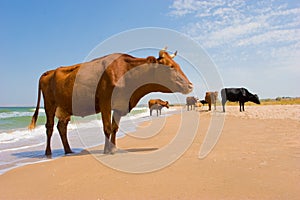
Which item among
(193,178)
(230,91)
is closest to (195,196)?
(193,178)

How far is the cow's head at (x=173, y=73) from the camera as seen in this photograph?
6191 millimetres

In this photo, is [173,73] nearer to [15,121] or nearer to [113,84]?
[113,84]

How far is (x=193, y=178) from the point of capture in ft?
11.9

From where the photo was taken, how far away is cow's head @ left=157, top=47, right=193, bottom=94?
6.19 metres

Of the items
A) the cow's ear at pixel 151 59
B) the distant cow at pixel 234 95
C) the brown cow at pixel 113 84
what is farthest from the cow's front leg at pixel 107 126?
the distant cow at pixel 234 95

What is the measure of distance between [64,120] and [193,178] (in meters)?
5.03

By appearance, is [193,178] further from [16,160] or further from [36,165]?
[16,160]

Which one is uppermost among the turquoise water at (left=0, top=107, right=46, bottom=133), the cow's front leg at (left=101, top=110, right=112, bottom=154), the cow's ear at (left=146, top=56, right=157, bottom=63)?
the cow's ear at (left=146, top=56, right=157, bottom=63)

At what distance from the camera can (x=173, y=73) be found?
6199mm

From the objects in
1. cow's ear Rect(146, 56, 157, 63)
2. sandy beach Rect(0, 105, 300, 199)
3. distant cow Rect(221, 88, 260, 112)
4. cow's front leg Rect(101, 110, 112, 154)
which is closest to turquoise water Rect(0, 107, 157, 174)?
sandy beach Rect(0, 105, 300, 199)

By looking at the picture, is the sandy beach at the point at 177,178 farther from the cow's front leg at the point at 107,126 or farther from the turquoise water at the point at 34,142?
the turquoise water at the point at 34,142

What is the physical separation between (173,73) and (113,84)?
152 cm

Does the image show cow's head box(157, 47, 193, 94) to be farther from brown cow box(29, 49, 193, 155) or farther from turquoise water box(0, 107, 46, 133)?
turquoise water box(0, 107, 46, 133)

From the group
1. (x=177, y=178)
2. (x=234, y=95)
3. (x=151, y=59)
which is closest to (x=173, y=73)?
(x=151, y=59)
